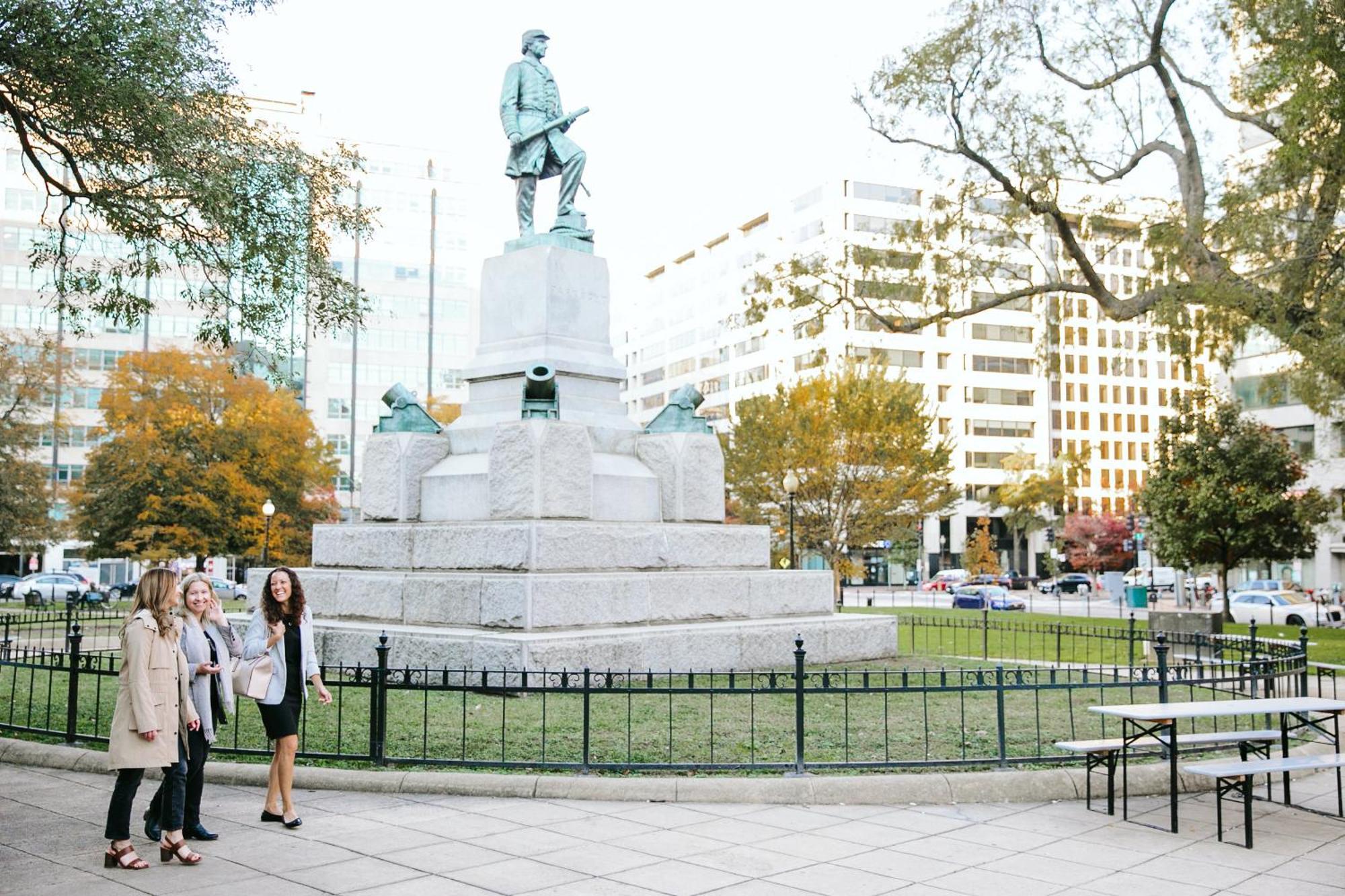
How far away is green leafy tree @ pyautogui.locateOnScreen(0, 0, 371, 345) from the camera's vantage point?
11867mm

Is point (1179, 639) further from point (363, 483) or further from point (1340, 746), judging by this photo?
point (363, 483)

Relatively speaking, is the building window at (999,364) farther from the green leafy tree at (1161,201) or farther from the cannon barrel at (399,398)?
the cannon barrel at (399,398)

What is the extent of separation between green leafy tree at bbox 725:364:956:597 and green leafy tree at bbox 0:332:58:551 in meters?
25.2

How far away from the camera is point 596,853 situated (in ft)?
23.4

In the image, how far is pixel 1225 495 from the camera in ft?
109

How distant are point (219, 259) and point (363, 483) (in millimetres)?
3720

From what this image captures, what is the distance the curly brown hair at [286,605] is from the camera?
777 cm

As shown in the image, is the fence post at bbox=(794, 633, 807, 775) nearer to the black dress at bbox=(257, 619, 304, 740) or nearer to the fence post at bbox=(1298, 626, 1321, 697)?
the black dress at bbox=(257, 619, 304, 740)

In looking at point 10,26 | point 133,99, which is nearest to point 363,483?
point 133,99

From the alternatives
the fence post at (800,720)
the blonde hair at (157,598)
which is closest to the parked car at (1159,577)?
the fence post at (800,720)

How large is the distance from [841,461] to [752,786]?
3264 cm

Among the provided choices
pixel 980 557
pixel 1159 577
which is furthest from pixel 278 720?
pixel 1159 577

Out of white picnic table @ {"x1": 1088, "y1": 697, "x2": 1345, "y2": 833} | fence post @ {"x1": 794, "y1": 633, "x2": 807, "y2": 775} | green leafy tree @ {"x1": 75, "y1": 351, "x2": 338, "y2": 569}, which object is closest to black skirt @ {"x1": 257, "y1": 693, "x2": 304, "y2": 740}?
fence post @ {"x1": 794, "y1": 633, "x2": 807, "y2": 775}

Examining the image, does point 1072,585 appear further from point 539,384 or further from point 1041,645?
point 539,384
